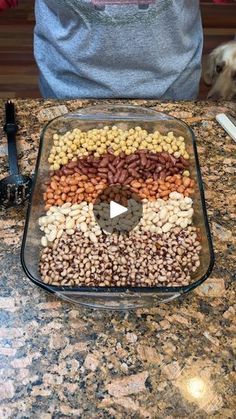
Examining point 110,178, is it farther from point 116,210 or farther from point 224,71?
point 224,71

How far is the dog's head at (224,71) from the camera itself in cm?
152

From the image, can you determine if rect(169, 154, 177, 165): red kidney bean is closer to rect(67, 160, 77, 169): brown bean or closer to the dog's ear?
rect(67, 160, 77, 169): brown bean

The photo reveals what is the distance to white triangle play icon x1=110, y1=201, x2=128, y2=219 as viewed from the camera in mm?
928

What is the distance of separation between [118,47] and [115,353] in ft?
2.31

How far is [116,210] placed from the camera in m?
0.93

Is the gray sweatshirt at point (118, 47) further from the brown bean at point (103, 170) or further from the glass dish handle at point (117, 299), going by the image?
the glass dish handle at point (117, 299)

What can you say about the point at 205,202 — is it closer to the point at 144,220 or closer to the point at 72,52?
the point at 144,220

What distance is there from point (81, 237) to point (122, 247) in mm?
74

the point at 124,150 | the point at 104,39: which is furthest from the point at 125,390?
the point at 104,39

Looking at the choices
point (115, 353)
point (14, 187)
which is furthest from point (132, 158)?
point (115, 353)

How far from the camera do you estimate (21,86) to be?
273 cm

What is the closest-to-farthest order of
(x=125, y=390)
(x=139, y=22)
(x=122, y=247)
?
(x=125, y=390) < (x=122, y=247) < (x=139, y=22)

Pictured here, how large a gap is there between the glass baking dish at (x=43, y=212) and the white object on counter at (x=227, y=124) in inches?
4.9
